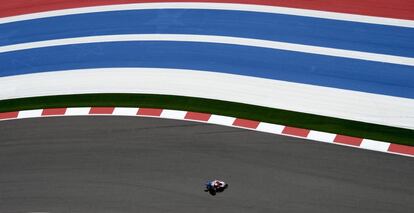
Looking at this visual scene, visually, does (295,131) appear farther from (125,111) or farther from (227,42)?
(125,111)

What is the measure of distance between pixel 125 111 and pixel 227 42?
133 inches

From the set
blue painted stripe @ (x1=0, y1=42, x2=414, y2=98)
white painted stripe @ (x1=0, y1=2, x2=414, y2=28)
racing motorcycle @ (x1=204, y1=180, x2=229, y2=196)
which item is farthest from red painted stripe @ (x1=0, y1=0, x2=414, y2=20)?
racing motorcycle @ (x1=204, y1=180, x2=229, y2=196)

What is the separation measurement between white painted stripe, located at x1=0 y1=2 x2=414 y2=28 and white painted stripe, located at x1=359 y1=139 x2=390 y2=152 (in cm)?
395

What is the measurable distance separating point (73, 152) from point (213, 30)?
16.8 ft

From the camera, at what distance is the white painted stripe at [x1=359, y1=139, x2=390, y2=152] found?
13.7m

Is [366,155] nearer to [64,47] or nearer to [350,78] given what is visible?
[350,78]

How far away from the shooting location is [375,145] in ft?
45.2

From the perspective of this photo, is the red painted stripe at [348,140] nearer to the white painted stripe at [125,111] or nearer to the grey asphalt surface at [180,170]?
the grey asphalt surface at [180,170]

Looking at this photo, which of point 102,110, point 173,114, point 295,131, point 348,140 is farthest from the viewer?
point 102,110

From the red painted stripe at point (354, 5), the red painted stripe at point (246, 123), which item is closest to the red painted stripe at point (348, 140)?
the red painted stripe at point (246, 123)

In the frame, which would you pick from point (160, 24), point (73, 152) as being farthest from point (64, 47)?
point (73, 152)

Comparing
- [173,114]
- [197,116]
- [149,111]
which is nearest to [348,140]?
[197,116]

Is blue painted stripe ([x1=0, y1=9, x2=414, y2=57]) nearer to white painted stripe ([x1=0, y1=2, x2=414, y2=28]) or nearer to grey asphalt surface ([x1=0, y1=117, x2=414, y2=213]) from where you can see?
white painted stripe ([x1=0, y1=2, x2=414, y2=28])

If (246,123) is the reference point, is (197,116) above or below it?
above
